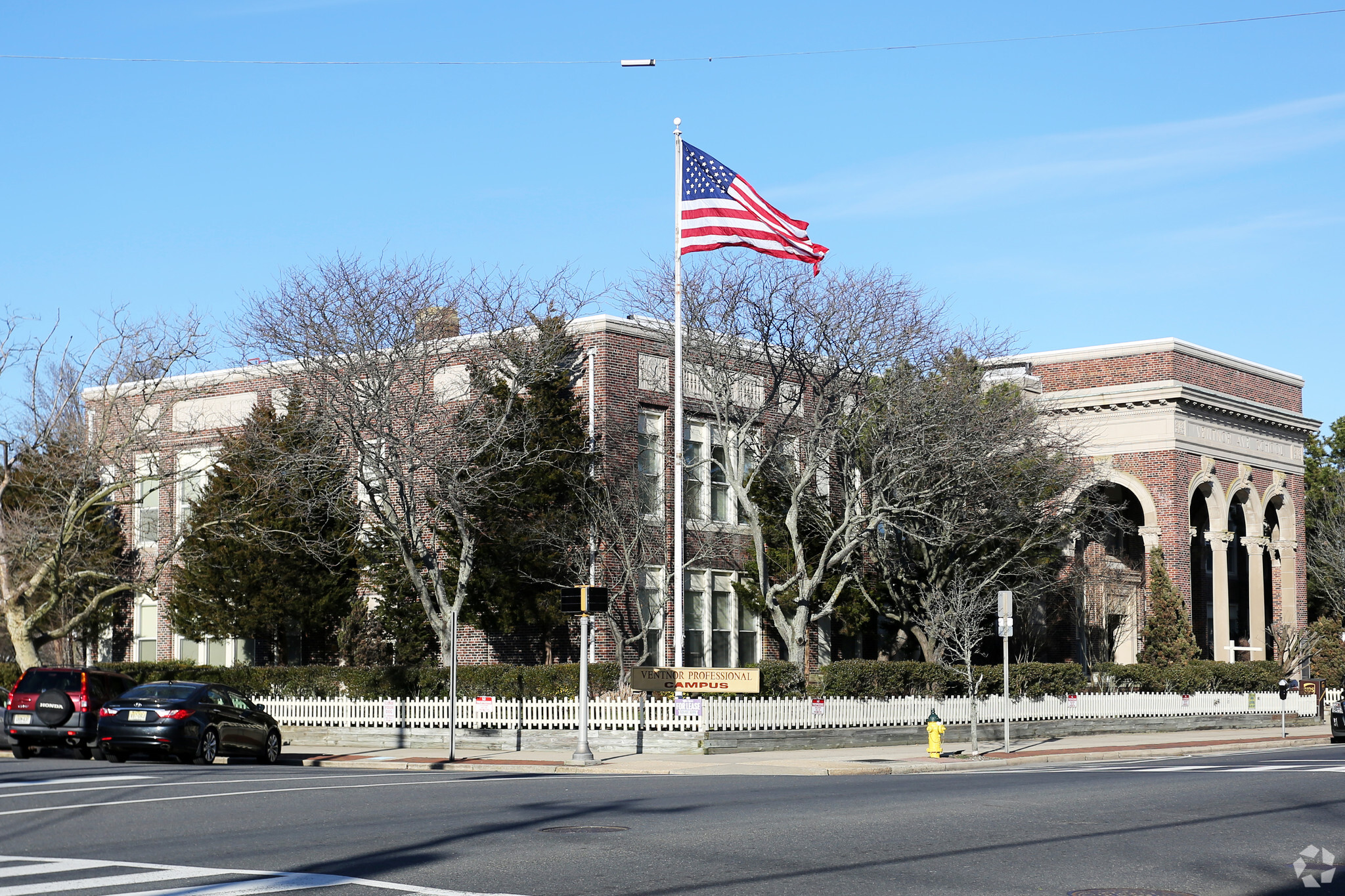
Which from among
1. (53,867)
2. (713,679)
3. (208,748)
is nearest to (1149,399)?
(713,679)

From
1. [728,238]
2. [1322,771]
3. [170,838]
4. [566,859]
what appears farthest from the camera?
[728,238]

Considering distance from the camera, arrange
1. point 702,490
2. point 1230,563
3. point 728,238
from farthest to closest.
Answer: point 1230,563, point 702,490, point 728,238

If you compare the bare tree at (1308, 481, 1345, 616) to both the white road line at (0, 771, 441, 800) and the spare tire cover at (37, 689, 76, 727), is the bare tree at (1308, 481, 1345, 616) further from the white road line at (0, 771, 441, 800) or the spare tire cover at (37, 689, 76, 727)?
the spare tire cover at (37, 689, 76, 727)

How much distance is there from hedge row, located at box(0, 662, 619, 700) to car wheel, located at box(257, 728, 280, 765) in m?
5.73

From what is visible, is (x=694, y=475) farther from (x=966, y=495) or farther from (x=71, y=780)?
(x=71, y=780)

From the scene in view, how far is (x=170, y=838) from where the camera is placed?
43.3 ft

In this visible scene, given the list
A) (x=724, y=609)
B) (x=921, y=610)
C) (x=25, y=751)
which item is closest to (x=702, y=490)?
(x=724, y=609)

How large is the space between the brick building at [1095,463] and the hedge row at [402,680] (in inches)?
139

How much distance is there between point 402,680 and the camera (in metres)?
34.4

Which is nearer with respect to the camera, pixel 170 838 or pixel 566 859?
pixel 566 859

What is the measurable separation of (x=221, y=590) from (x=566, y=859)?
1191 inches

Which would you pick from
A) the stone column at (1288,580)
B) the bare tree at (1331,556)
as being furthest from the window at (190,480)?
the bare tree at (1331,556)

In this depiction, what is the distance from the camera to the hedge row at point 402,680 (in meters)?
33.0

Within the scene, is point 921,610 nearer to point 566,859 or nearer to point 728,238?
point 728,238
